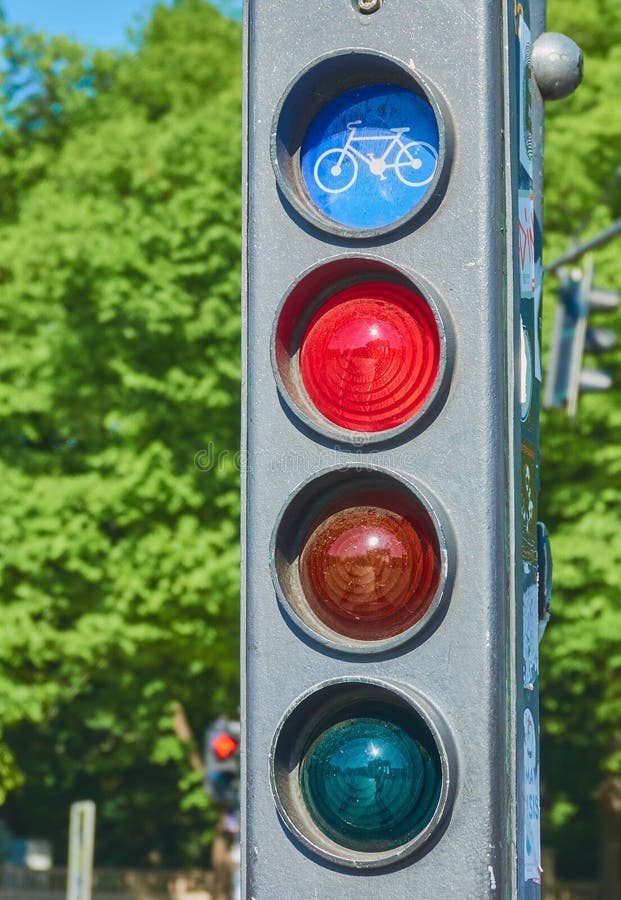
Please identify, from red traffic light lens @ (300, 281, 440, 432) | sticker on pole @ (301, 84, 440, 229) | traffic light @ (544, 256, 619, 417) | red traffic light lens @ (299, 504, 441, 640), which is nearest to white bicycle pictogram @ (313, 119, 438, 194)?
sticker on pole @ (301, 84, 440, 229)

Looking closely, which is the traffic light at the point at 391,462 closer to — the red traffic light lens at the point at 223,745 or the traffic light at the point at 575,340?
the traffic light at the point at 575,340

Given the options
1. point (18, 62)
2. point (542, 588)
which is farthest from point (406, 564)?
A: point (18, 62)

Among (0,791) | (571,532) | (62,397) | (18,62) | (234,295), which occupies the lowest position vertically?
(0,791)

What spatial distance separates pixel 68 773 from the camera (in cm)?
3175

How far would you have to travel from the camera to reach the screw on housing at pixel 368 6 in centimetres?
185

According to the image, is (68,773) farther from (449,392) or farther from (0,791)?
(449,392)

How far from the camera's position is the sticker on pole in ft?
5.91

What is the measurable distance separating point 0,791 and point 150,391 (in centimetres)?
507

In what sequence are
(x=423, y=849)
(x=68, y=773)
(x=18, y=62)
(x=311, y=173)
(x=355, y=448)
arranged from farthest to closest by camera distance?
(x=68, y=773) → (x=18, y=62) → (x=311, y=173) → (x=355, y=448) → (x=423, y=849)

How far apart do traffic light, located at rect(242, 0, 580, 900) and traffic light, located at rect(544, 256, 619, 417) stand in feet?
29.0

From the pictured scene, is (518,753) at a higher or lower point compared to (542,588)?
lower

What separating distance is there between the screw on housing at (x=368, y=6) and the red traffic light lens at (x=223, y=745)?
14.5 m

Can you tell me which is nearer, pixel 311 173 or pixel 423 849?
pixel 423 849

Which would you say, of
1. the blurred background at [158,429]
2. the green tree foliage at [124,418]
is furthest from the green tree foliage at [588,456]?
the green tree foliage at [124,418]
